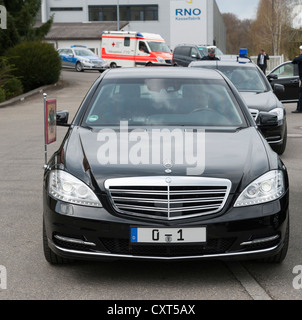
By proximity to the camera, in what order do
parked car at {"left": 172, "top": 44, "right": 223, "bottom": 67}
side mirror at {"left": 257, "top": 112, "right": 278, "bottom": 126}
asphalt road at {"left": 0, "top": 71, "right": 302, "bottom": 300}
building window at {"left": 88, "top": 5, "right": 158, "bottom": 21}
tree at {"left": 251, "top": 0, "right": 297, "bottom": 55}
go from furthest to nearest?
building window at {"left": 88, "top": 5, "right": 158, "bottom": 21} < tree at {"left": 251, "top": 0, "right": 297, "bottom": 55} < parked car at {"left": 172, "top": 44, "right": 223, "bottom": 67} < side mirror at {"left": 257, "top": 112, "right": 278, "bottom": 126} < asphalt road at {"left": 0, "top": 71, "right": 302, "bottom": 300}

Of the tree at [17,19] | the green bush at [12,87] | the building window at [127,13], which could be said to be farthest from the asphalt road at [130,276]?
the building window at [127,13]

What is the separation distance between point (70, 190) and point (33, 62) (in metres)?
23.8

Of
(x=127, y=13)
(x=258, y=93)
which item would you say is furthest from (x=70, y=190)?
(x=127, y=13)

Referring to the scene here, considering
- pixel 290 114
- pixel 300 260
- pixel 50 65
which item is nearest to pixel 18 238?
pixel 300 260

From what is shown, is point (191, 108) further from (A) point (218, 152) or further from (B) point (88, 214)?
(B) point (88, 214)

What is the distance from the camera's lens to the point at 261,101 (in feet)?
37.2

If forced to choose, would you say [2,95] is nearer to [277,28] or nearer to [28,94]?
[28,94]

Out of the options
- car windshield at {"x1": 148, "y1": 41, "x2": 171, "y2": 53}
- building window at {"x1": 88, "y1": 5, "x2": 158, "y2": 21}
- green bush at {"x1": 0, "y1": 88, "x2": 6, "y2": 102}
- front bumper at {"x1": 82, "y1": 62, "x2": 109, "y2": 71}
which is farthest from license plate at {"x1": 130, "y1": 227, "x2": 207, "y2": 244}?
building window at {"x1": 88, "y1": 5, "x2": 158, "y2": 21}

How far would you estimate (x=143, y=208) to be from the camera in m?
4.69

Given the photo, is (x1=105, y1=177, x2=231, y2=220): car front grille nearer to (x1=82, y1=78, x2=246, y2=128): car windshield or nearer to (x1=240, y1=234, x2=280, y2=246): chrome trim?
(x1=240, y1=234, x2=280, y2=246): chrome trim

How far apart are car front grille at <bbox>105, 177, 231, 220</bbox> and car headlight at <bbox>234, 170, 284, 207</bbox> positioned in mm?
129

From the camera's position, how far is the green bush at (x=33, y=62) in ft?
89.9

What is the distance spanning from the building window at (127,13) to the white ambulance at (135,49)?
3193 centimetres

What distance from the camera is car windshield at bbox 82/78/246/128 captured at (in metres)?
6.00
